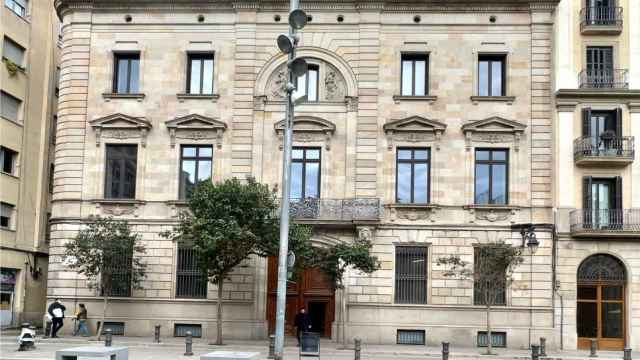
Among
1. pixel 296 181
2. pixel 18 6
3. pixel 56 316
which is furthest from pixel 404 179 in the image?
pixel 18 6

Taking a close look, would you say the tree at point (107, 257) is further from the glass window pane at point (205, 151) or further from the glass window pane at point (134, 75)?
the glass window pane at point (134, 75)

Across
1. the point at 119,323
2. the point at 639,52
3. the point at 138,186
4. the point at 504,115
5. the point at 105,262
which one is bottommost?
the point at 119,323

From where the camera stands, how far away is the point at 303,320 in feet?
101

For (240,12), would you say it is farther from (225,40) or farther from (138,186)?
(138,186)

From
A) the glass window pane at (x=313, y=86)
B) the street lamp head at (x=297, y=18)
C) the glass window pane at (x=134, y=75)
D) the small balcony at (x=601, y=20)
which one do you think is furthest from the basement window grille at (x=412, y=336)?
the street lamp head at (x=297, y=18)

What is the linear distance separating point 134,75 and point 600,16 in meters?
20.2

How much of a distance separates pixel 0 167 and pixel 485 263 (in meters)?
23.9

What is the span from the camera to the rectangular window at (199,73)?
3684 cm

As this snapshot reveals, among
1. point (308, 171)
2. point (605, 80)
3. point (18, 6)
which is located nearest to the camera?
point (605, 80)

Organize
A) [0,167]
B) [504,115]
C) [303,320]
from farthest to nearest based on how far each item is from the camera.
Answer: [0,167] < [504,115] < [303,320]

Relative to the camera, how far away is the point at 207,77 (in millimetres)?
36906

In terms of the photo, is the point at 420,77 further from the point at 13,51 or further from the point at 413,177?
the point at 13,51

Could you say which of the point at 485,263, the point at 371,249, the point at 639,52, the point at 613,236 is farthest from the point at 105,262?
the point at 639,52

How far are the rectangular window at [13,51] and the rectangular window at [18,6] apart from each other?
165 cm
